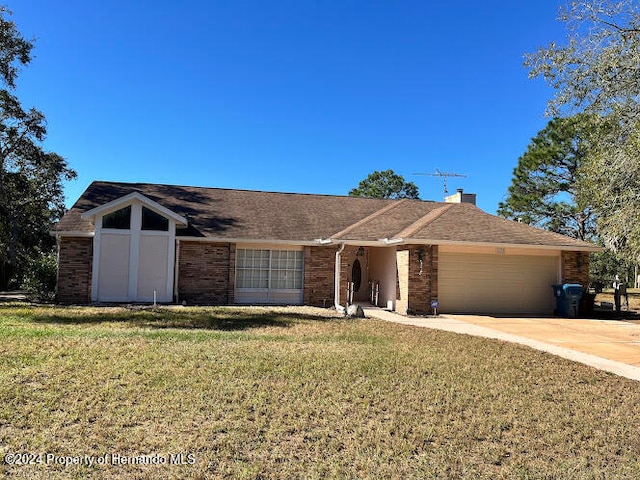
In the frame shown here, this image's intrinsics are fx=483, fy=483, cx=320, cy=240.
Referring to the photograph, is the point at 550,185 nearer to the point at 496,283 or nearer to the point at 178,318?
the point at 496,283

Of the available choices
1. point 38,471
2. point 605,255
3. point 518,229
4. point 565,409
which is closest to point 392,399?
point 565,409

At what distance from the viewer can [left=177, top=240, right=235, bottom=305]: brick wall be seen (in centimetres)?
1756

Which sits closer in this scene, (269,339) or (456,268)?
(269,339)

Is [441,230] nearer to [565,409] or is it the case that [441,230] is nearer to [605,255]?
[565,409]

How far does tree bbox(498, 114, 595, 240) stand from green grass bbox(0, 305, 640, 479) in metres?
25.9

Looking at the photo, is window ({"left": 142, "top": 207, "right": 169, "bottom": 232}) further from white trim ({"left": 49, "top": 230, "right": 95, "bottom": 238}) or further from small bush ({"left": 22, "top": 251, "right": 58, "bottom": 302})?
small bush ({"left": 22, "top": 251, "right": 58, "bottom": 302})

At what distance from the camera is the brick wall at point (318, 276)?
18469 millimetres

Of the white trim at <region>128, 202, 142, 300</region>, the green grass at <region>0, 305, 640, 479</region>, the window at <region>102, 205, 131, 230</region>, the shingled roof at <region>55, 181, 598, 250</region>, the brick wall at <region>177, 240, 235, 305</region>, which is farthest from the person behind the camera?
the brick wall at <region>177, 240, 235, 305</region>

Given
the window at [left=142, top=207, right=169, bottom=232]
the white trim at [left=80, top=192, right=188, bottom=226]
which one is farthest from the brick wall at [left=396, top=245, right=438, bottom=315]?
the window at [left=142, top=207, right=169, bottom=232]

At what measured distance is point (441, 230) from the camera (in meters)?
17.2

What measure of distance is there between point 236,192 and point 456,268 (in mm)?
11291

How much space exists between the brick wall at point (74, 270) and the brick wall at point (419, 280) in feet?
35.8

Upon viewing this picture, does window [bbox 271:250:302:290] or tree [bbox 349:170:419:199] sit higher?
tree [bbox 349:170:419:199]

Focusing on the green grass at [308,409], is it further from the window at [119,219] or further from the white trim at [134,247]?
the window at [119,219]
